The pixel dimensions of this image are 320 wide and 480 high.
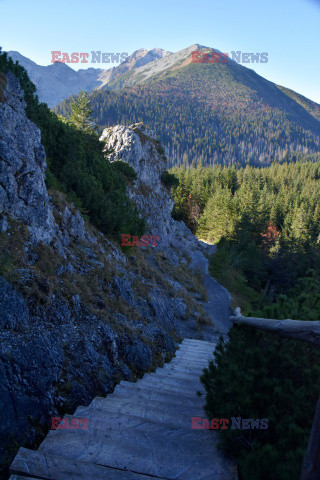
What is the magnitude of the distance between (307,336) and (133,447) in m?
2.33

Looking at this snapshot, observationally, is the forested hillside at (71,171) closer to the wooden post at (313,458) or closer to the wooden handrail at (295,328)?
the wooden handrail at (295,328)

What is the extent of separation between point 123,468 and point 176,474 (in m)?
0.55

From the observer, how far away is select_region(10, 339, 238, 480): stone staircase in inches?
102

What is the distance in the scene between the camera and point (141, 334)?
25.1 feet

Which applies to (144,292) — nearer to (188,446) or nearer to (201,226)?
(188,446)

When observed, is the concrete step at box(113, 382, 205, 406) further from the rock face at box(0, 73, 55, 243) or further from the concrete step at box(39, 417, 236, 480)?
the rock face at box(0, 73, 55, 243)

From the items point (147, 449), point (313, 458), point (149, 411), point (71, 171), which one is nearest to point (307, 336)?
point (313, 458)

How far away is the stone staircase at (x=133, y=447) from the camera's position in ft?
8.52

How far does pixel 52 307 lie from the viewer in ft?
18.4

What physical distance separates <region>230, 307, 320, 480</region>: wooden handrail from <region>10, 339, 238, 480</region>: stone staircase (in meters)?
1.11

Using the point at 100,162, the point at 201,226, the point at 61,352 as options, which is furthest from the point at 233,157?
the point at 61,352

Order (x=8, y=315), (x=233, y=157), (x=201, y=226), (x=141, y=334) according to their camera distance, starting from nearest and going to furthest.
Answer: (x=8, y=315)
(x=141, y=334)
(x=201, y=226)
(x=233, y=157)

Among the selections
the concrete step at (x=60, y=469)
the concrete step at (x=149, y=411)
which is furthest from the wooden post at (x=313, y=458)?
the concrete step at (x=149, y=411)

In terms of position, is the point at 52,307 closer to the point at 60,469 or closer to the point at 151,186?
the point at 60,469
